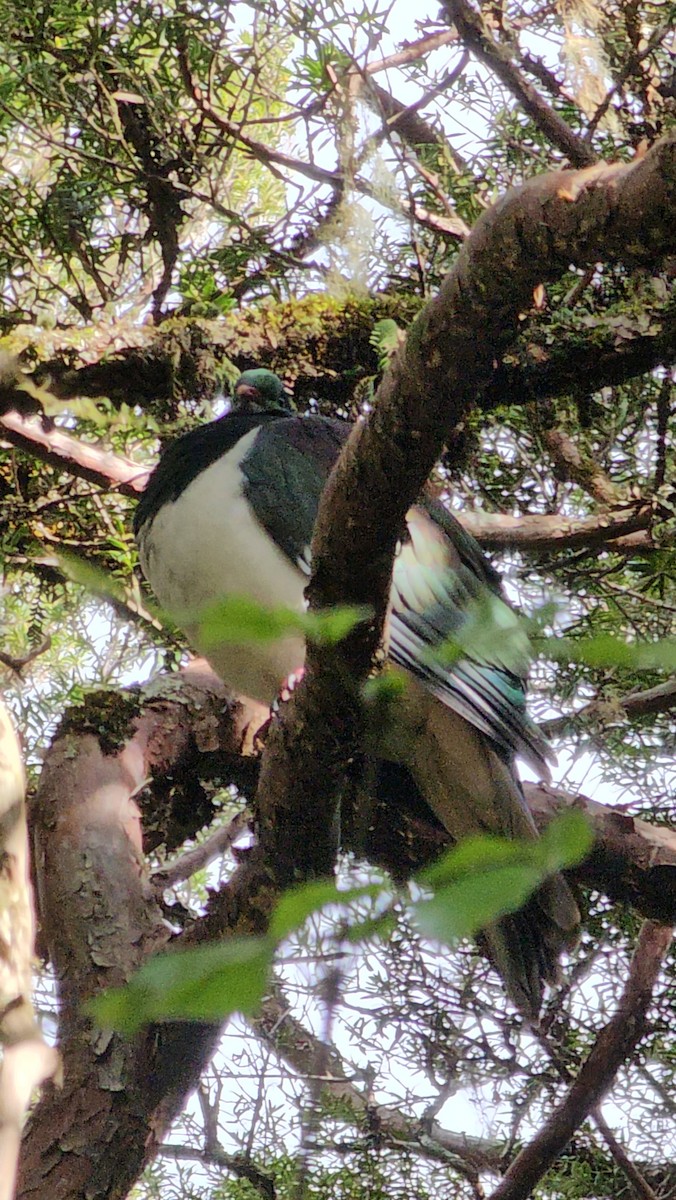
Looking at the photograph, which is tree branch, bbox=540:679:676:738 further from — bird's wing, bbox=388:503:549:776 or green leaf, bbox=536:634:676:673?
green leaf, bbox=536:634:676:673

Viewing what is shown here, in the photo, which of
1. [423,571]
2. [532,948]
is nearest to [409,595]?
[423,571]

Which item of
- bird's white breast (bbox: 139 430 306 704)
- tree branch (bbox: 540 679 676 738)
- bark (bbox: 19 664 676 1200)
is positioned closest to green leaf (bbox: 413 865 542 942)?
bark (bbox: 19 664 676 1200)

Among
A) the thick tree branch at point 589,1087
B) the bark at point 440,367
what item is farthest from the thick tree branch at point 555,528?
the bark at point 440,367

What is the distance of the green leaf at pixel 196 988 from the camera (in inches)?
14.6

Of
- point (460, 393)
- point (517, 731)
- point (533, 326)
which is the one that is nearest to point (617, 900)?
point (517, 731)

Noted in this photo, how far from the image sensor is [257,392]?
2.18 meters

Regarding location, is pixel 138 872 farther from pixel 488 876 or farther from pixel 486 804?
pixel 488 876

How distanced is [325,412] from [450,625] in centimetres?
90

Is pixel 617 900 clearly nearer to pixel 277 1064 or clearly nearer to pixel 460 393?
pixel 277 1064

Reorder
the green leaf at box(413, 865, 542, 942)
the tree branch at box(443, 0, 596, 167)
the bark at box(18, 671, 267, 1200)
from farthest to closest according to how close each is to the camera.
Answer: the tree branch at box(443, 0, 596, 167) → the bark at box(18, 671, 267, 1200) → the green leaf at box(413, 865, 542, 942)

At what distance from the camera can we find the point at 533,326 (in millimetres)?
1950

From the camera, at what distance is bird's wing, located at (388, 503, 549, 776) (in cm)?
171

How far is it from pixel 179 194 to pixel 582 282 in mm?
728

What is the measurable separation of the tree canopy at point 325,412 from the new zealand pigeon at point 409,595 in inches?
4.2
